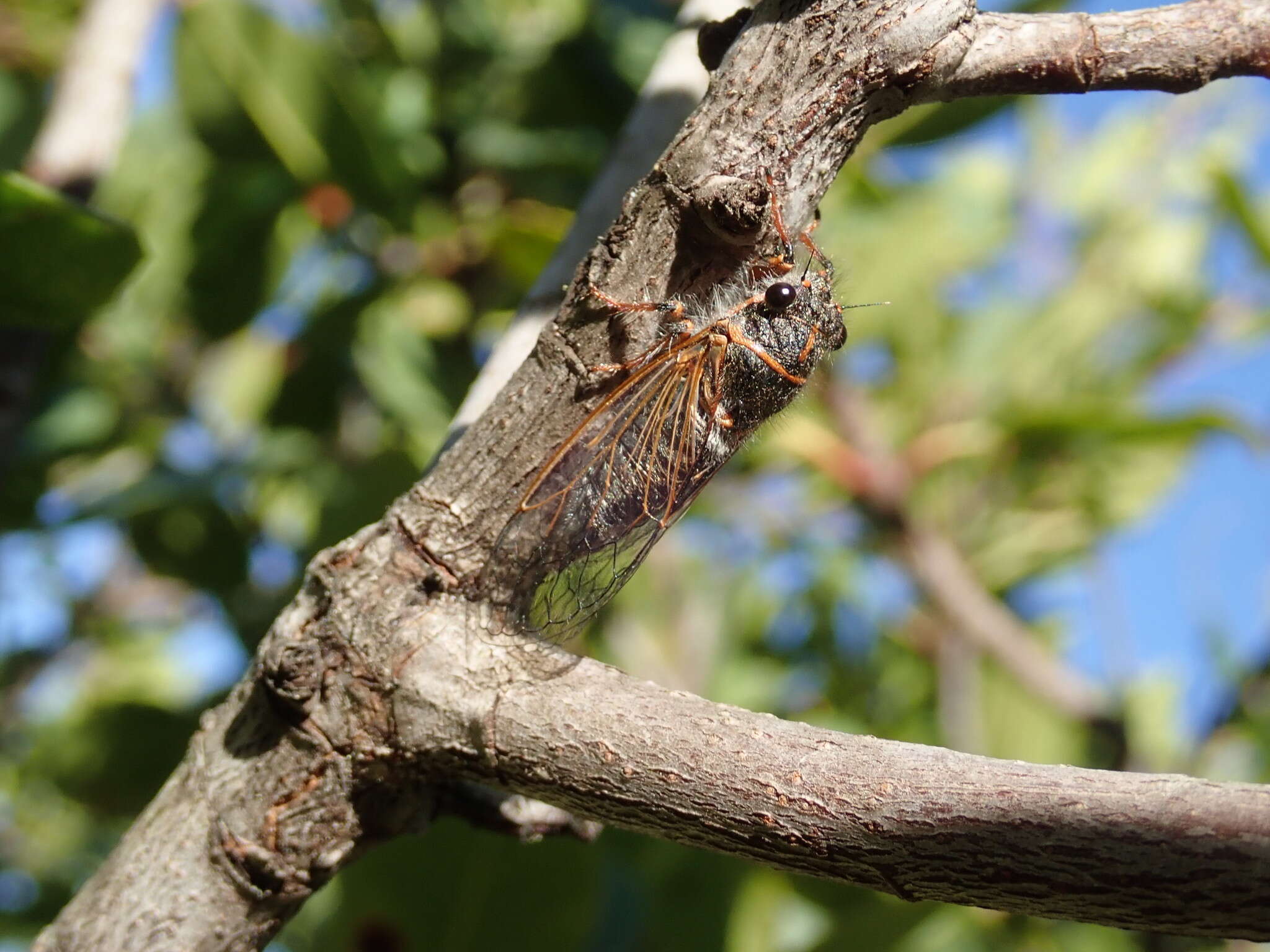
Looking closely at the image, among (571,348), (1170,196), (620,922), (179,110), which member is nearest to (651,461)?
(571,348)

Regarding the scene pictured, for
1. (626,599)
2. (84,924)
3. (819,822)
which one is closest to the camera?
(819,822)

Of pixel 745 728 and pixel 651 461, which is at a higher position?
pixel 651 461

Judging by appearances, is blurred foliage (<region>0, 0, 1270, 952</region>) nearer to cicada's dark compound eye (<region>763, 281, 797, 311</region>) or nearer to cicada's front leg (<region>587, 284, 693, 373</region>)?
cicada's dark compound eye (<region>763, 281, 797, 311</region>)

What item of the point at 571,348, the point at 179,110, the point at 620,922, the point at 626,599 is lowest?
the point at 620,922

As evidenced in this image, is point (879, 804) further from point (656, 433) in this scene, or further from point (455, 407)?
point (455, 407)

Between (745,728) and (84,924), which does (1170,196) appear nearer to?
(745,728)

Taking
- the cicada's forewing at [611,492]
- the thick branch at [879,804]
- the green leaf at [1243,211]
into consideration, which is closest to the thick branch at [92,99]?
the cicada's forewing at [611,492]

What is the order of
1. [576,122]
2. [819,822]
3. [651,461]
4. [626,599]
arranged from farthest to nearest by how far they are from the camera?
[626,599] → [576,122] → [651,461] → [819,822]
